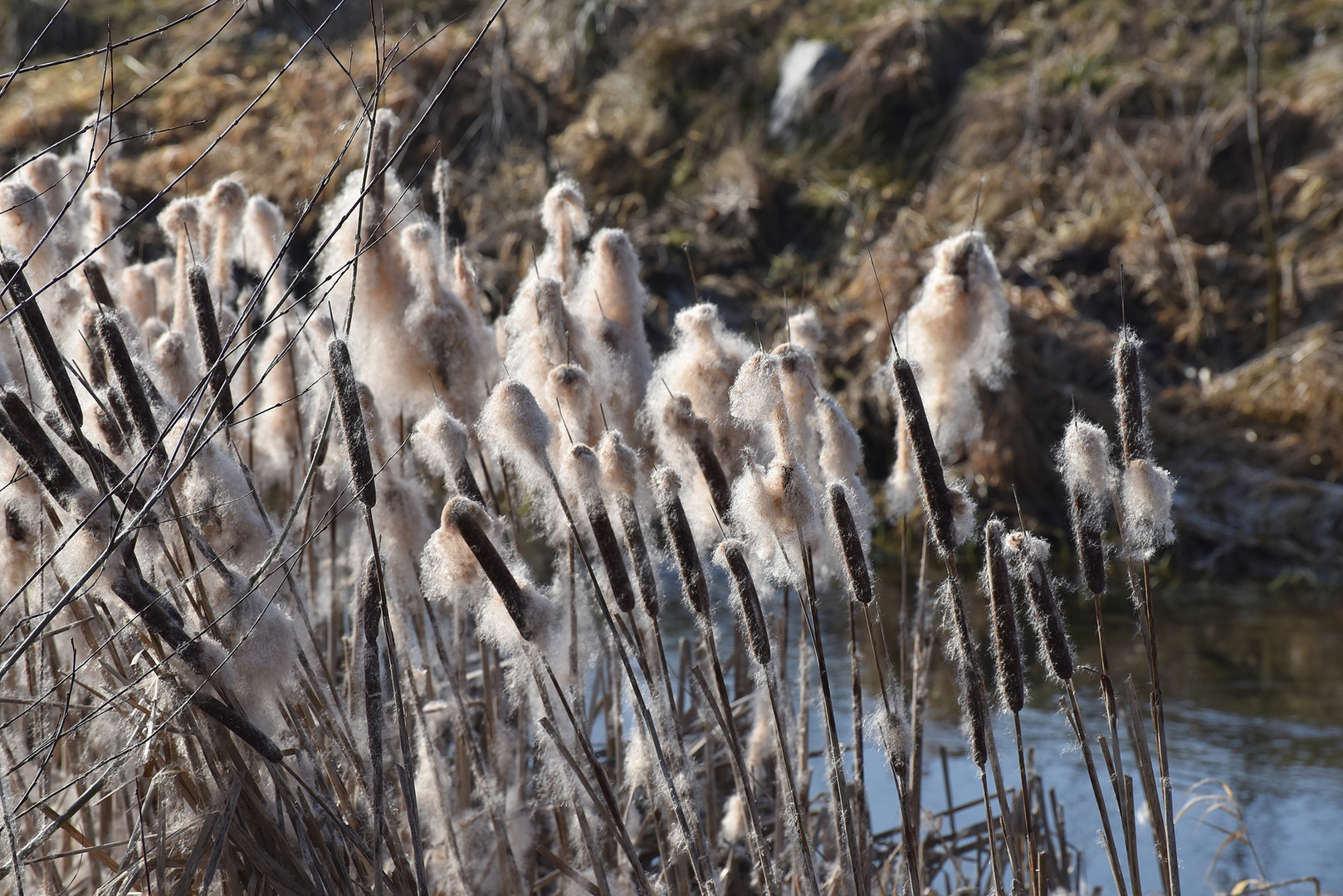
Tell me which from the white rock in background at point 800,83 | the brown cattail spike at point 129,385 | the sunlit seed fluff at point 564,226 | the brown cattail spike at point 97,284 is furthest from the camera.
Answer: the white rock in background at point 800,83

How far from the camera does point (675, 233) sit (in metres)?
6.08

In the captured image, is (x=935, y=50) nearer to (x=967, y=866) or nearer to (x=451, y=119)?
(x=451, y=119)

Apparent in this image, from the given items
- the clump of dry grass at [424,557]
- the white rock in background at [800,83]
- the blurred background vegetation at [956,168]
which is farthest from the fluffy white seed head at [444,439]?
the white rock in background at [800,83]

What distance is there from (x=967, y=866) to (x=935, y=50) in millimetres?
5746

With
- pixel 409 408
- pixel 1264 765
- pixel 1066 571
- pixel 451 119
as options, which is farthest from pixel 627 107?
pixel 409 408

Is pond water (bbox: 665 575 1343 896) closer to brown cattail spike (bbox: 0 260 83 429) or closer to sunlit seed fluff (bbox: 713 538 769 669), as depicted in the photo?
sunlit seed fluff (bbox: 713 538 769 669)

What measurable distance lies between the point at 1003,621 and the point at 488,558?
372 mm

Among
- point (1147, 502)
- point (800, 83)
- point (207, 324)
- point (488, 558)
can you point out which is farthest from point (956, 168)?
point (488, 558)

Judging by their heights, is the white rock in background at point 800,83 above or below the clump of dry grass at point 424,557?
above

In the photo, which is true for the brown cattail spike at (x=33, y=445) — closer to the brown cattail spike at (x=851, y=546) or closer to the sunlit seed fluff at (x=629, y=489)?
the sunlit seed fluff at (x=629, y=489)

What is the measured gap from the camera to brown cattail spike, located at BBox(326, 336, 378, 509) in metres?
0.80

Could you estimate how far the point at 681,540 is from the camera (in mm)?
864

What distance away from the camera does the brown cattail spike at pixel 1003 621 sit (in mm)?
798

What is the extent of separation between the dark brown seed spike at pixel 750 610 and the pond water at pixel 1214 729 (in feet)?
2.88
